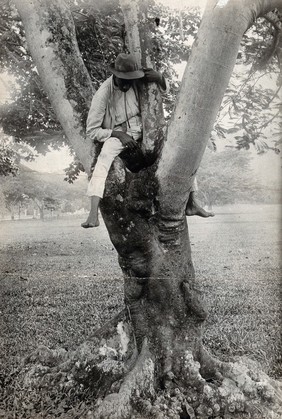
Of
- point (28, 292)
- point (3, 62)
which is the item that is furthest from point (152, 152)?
point (28, 292)

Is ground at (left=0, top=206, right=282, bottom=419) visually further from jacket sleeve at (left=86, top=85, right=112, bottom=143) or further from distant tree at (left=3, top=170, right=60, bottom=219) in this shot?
jacket sleeve at (left=86, top=85, right=112, bottom=143)

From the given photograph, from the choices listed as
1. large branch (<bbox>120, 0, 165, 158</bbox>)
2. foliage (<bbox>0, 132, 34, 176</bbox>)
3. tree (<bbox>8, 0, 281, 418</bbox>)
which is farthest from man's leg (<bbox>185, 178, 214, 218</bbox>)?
foliage (<bbox>0, 132, 34, 176</bbox>)

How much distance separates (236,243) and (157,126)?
5.44 metres

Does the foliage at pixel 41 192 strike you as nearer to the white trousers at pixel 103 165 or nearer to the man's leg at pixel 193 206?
the white trousers at pixel 103 165

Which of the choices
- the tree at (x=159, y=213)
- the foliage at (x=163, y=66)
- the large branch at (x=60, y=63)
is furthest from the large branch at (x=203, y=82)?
the foliage at (x=163, y=66)

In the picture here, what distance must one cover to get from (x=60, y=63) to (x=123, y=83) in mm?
520

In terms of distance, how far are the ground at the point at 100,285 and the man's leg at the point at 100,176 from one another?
1.90 metres

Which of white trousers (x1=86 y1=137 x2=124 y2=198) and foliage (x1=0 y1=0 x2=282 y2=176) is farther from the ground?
foliage (x1=0 y1=0 x2=282 y2=176)

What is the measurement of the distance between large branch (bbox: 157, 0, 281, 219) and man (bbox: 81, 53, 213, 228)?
0.36m

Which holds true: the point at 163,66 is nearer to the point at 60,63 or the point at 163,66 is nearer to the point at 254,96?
the point at 254,96

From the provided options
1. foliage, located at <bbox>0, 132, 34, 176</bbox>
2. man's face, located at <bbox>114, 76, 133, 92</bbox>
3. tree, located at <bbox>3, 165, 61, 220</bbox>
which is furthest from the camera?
tree, located at <bbox>3, 165, 61, 220</bbox>

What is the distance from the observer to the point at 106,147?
2904 millimetres

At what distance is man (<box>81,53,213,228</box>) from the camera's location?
113 inches

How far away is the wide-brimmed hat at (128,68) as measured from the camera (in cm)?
292
